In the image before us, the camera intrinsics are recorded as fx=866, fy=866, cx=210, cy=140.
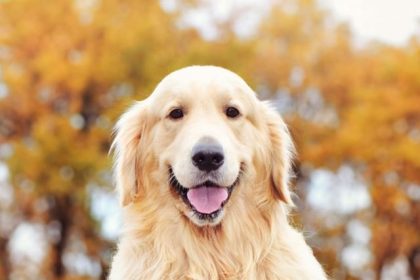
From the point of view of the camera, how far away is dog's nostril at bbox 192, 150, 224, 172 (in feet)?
16.6

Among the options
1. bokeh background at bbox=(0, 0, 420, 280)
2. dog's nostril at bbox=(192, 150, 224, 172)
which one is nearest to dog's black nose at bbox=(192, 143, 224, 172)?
dog's nostril at bbox=(192, 150, 224, 172)

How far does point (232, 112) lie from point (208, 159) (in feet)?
1.49

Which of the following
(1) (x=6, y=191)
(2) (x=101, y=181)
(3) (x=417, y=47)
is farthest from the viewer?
(3) (x=417, y=47)

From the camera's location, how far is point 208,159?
5.07 m

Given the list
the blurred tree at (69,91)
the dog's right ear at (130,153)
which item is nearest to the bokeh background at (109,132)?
the blurred tree at (69,91)

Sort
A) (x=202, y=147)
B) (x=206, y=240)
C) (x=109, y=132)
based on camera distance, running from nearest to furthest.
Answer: (x=202, y=147)
(x=206, y=240)
(x=109, y=132)

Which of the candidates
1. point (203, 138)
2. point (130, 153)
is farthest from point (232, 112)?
point (130, 153)

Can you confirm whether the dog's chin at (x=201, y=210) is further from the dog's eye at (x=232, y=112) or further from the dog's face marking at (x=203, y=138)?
the dog's eye at (x=232, y=112)

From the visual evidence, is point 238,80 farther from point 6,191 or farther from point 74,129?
point 6,191

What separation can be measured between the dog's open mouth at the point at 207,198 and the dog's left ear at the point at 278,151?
0.40 metres

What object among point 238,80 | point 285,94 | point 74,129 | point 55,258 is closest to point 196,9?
point 285,94

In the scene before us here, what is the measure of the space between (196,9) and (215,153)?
986 inches

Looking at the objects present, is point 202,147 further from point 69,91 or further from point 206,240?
point 69,91

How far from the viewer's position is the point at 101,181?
2384 centimetres
